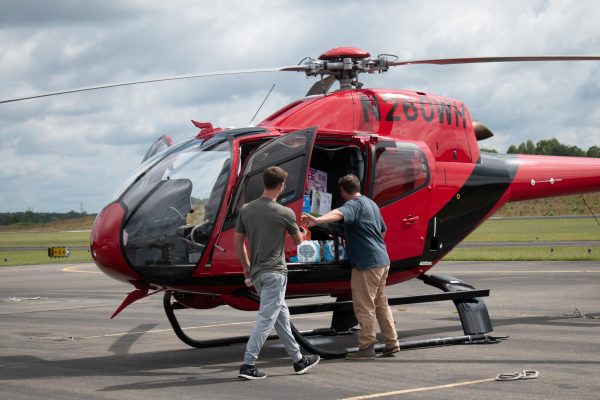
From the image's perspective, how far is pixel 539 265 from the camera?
2738 centimetres

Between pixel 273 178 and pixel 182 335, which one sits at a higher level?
pixel 273 178

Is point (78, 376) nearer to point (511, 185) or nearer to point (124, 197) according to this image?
point (124, 197)

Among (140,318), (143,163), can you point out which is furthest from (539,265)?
(143,163)

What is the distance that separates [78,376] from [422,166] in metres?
4.92

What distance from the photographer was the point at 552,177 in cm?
1378

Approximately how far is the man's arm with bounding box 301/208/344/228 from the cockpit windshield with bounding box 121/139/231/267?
1.06 meters

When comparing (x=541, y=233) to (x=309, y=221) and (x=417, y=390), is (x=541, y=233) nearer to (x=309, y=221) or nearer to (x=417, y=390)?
(x=309, y=221)

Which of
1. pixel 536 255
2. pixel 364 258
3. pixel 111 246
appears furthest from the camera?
pixel 536 255

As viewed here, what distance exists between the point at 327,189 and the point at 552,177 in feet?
13.5

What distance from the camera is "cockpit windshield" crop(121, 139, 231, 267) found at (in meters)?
9.61

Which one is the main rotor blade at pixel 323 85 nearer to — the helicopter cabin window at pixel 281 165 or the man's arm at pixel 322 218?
the helicopter cabin window at pixel 281 165

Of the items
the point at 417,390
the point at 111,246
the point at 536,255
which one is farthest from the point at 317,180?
the point at 536,255

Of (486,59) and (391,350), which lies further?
(486,59)

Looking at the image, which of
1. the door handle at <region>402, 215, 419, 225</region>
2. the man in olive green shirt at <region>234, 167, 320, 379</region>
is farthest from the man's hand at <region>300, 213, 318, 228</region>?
the door handle at <region>402, 215, 419, 225</region>
